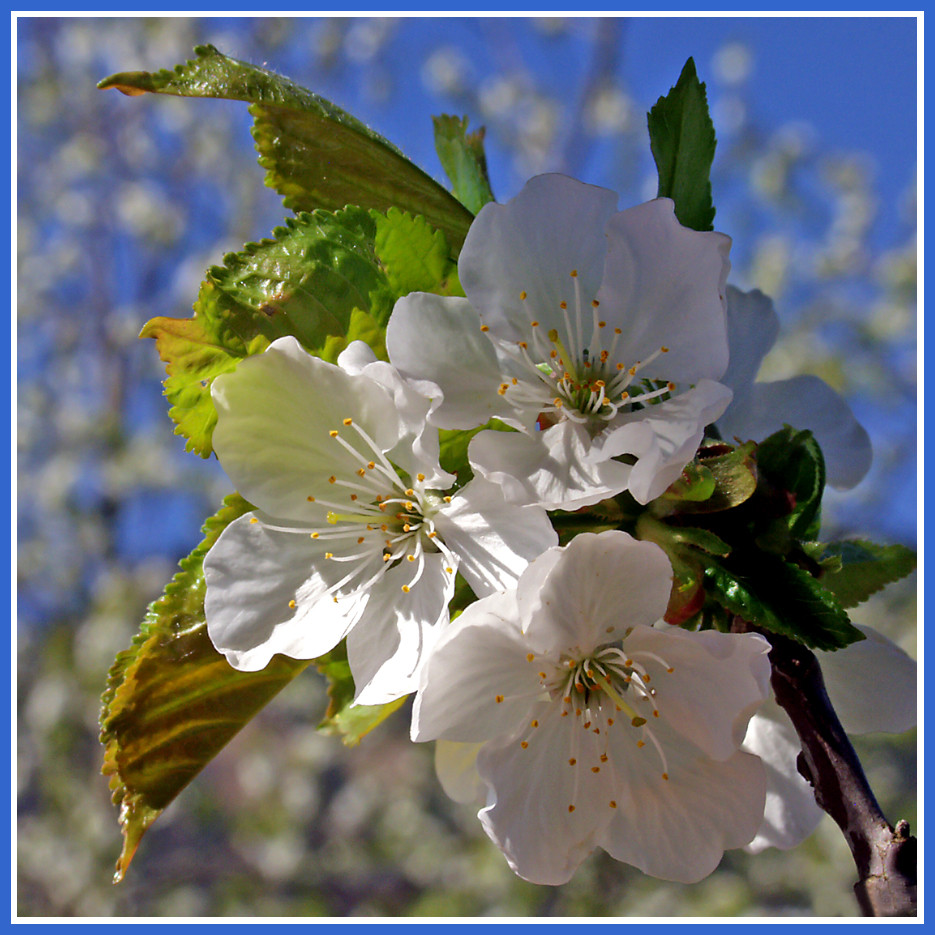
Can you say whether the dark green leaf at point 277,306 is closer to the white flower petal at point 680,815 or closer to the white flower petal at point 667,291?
the white flower petal at point 667,291

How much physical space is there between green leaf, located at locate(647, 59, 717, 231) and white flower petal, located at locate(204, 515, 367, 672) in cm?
32

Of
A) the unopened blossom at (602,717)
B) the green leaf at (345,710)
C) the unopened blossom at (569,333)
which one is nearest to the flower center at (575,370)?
the unopened blossom at (569,333)

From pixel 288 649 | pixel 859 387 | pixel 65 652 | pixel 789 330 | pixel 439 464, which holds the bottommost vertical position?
pixel 65 652

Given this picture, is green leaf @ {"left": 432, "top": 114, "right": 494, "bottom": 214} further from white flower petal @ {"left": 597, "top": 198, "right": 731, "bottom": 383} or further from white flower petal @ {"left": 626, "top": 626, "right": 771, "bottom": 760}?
white flower petal @ {"left": 626, "top": 626, "right": 771, "bottom": 760}

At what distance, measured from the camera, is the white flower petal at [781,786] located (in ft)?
1.95

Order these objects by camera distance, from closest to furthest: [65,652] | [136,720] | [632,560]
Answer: [632,560], [136,720], [65,652]

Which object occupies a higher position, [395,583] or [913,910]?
[395,583]

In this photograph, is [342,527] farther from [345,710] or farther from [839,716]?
[839,716]

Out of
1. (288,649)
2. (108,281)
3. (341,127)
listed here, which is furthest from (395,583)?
(108,281)

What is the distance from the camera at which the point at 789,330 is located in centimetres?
556

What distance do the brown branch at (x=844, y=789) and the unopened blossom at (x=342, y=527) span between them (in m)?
0.18

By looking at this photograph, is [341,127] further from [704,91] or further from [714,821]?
[714,821]

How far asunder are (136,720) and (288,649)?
0.14 meters

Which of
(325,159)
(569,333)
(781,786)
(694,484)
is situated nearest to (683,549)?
(694,484)
